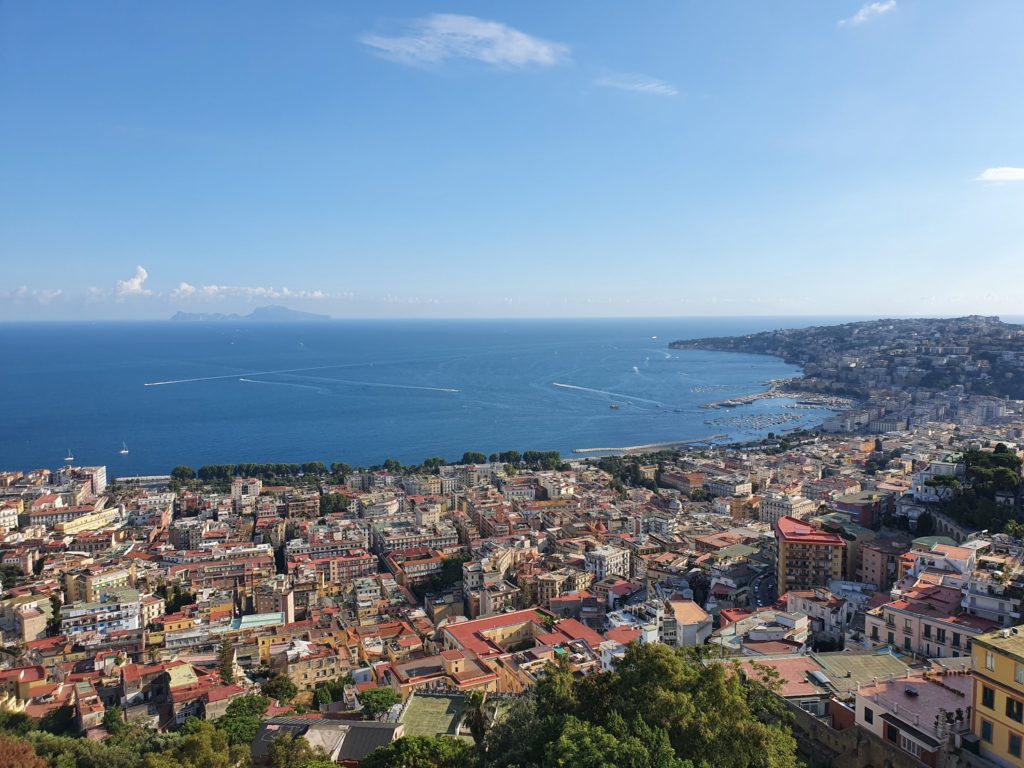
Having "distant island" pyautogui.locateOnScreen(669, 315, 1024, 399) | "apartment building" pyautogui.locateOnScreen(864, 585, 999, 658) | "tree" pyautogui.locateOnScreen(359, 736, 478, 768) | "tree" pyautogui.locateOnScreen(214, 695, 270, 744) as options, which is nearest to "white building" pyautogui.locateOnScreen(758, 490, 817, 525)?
"apartment building" pyautogui.locateOnScreen(864, 585, 999, 658)

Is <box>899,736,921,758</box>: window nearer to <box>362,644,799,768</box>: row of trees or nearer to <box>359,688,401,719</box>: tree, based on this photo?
<box>362,644,799,768</box>: row of trees

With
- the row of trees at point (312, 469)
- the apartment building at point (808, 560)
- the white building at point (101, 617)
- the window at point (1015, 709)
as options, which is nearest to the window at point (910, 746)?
the window at point (1015, 709)

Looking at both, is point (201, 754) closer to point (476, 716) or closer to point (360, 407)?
point (476, 716)

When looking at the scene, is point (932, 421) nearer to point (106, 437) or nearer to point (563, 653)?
point (563, 653)

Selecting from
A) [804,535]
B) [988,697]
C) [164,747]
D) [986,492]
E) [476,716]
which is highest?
[988,697]

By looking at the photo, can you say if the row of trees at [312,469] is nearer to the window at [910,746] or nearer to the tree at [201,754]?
the tree at [201,754]

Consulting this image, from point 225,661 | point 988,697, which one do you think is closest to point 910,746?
point 988,697
